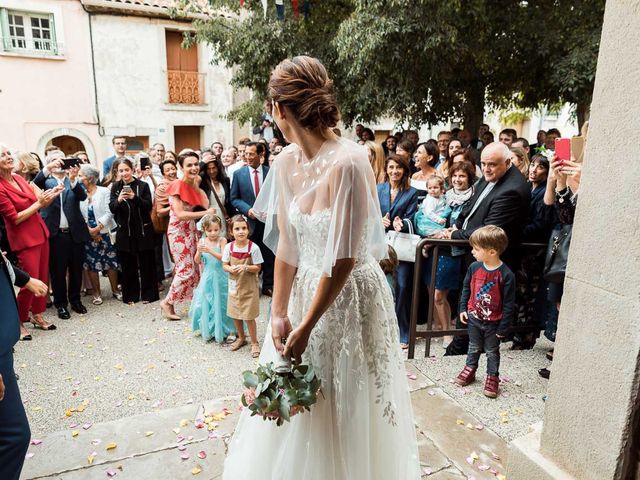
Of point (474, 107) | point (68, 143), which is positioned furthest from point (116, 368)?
point (68, 143)

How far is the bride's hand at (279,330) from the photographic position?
2.19 metres

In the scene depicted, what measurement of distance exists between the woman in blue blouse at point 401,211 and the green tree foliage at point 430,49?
2.81 metres

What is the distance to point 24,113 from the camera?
14.0m

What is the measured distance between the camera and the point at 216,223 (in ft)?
Answer: 17.0

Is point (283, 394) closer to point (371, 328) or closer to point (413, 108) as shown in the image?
point (371, 328)

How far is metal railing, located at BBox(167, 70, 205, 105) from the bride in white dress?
49.8 ft

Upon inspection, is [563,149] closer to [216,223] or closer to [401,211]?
[401,211]

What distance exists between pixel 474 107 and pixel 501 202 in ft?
22.3

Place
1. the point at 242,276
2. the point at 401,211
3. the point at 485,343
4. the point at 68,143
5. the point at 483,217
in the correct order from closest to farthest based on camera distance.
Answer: the point at 485,343, the point at 483,217, the point at 242,276, the point at 401,211, the point at 68,143

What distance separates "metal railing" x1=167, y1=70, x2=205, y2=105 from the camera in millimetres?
16062

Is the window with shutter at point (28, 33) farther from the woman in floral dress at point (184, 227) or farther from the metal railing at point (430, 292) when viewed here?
the metal railing at point (430, 292)

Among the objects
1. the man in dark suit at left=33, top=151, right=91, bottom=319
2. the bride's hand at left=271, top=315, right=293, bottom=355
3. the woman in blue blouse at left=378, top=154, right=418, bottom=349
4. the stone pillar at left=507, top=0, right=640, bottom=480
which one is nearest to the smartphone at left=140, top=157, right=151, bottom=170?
the man in dark suit at left=33, top=151, right=91, bottom=319

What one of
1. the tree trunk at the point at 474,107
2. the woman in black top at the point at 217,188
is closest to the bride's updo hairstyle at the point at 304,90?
the woman in black top at the point at 217,188

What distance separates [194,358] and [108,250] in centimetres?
242
